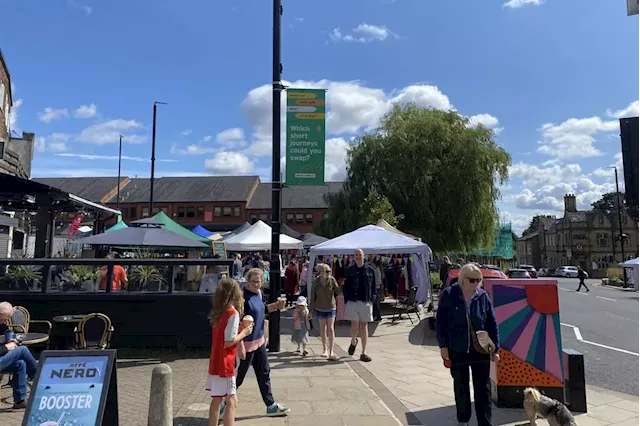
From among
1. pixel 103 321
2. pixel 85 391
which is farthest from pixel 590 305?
pixel 85 391

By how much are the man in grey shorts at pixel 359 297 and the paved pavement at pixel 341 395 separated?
50cm

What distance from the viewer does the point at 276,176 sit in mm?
8867

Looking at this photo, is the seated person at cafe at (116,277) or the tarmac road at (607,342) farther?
the seated person at cafe at (116,277)

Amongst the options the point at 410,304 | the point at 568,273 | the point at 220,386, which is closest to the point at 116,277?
the point at 220,386

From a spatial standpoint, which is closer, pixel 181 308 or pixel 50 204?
pixel 181 308

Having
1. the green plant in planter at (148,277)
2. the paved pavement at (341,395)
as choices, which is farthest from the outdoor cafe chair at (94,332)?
the green plant in planter at (148,277)

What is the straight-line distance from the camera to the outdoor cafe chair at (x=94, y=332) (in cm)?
637

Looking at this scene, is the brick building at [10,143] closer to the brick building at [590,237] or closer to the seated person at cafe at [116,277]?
the seated person at cafe at [116,277]

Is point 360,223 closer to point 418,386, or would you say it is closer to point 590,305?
point 590,305

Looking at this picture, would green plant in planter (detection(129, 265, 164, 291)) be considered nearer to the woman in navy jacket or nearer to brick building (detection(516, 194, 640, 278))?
the woman in navy jacket

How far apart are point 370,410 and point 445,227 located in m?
22.1

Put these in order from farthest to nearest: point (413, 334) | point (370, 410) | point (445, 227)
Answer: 1. point (445, 227)
2. point (413, 334)
3. point (370, 410)

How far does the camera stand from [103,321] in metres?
6.78

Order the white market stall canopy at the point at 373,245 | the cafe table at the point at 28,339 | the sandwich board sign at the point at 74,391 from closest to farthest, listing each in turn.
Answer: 1. the sandwich board sign at the point at 74,391
2. the cafe table at the point at 28,339
3. the white market stall canopy at the point at 373,245
